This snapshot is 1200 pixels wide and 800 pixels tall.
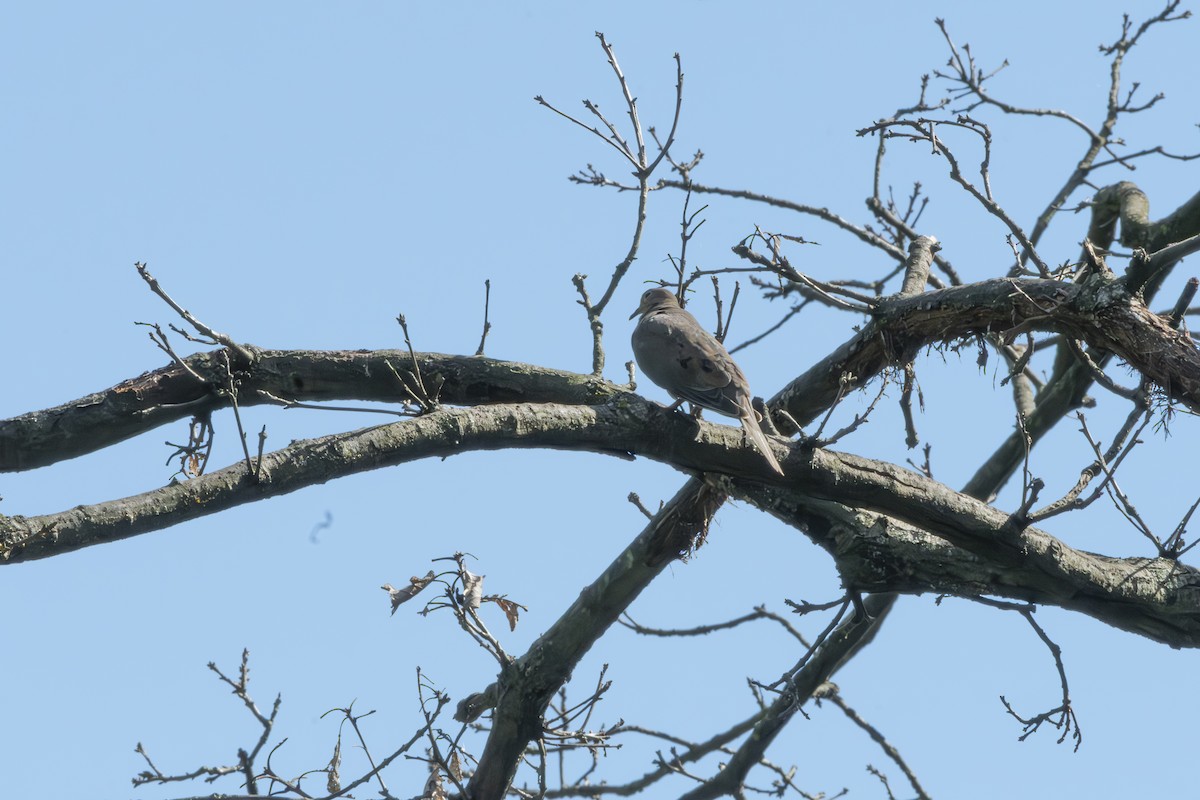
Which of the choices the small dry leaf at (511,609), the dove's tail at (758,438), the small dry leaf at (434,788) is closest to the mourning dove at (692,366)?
the dove's tail at (758,438)

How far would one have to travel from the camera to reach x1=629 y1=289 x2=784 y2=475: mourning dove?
4.81 m

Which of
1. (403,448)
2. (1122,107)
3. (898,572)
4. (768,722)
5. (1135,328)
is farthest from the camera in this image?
(1122,107)

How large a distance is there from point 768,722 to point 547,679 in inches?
59.2

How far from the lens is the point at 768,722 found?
584cm

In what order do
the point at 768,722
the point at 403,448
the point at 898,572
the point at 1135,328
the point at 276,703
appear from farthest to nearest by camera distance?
the point at 768,722 < the point at 276,703 < the point at 898,572 < the point at 1135,328 < the point at 403,448

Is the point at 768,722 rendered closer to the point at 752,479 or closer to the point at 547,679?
the point at 547,679

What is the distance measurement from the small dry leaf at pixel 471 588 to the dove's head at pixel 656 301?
8.06ft

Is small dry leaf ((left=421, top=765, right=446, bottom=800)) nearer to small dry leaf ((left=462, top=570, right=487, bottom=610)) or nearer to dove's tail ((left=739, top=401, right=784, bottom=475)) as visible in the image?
small dry leaf ((left=462, top=570, right=487, bottom=610))

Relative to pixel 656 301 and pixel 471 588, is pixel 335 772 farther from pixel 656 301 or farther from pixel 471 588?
pixel 656 301

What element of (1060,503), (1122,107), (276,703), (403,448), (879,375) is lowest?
(276,703)

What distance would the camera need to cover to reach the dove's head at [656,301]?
6.73 meters

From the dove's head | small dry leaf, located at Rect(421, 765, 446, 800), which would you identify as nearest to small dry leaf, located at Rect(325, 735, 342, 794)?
small dry leaf, located at Rect(421, 765, 446, 800)

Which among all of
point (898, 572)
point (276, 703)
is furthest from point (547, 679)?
Answer: point (898, 572)

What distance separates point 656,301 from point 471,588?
302 cm
